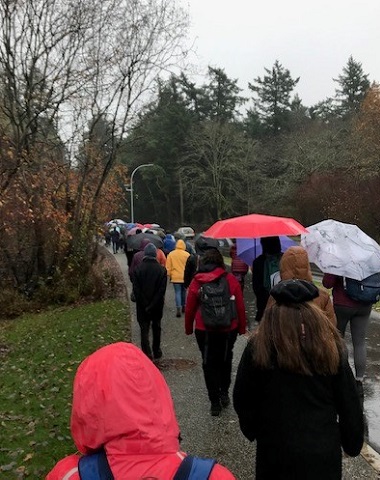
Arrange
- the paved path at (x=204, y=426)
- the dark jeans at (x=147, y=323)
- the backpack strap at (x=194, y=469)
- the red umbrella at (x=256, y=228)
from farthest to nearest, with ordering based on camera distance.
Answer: the dark jeans at (x=147, y=323) < the red umbrella at (x=256, y=228) < the paved path at (x=204, y=426) < the backpack strap at (x=194, y=469)

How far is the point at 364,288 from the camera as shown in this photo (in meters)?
5.23

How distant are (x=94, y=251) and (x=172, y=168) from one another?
145 ft

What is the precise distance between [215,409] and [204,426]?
0.28 meters

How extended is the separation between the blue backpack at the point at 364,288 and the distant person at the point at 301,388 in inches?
112

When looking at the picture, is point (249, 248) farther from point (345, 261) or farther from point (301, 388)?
point (301, 388)

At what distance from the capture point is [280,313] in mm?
2475

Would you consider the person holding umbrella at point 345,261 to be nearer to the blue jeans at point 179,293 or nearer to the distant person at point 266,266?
the distant person at point 266,266

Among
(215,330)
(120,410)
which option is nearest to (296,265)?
(215,330)

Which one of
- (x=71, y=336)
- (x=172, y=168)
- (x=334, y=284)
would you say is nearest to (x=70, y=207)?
(x=71, y=336)

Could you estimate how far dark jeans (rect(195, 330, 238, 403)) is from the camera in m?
5.22

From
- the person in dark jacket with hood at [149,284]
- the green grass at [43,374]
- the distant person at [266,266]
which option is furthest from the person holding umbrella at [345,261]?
the green grass at [43,374]

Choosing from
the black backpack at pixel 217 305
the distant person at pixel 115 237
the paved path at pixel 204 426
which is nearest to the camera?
the paved path at pixel 204 426

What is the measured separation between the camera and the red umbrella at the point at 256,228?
5.97 meters

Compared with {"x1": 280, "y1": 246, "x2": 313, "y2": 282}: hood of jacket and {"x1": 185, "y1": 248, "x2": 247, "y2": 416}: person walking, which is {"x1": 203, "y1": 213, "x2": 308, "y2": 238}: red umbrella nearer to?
{"x1": 185, "y1": 248, "x2": 247, "y2": 416}: person walking
